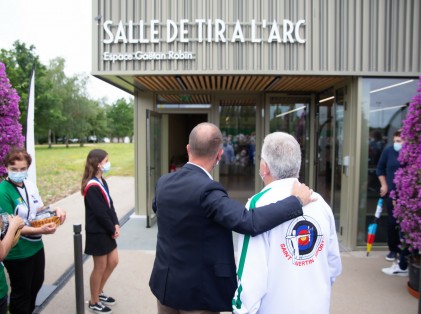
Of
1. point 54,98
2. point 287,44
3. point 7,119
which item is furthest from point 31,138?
point 54,98

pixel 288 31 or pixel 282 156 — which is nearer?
pixel 282 156

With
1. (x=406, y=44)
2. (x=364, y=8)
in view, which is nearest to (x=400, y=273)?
(x=406, y=44)

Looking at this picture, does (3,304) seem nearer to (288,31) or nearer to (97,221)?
(97,221)

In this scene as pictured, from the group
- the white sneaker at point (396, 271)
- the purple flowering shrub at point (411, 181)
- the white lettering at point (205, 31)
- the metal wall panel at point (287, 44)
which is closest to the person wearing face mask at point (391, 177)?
the white sneaker at point (396, 271)

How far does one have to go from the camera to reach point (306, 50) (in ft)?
18.1

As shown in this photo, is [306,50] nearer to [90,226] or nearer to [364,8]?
[364,8]

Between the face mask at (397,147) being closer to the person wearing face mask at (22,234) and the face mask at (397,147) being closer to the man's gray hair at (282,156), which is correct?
the man's gray hair at (282,156)

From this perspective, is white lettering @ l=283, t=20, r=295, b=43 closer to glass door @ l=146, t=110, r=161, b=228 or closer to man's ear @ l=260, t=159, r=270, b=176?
glass door @ l=146, t=110, r=161, b=228

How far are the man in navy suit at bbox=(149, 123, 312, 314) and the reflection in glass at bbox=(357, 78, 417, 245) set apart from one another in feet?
13.7

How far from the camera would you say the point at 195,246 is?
76.4 inches

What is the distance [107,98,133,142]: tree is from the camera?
9300 cm

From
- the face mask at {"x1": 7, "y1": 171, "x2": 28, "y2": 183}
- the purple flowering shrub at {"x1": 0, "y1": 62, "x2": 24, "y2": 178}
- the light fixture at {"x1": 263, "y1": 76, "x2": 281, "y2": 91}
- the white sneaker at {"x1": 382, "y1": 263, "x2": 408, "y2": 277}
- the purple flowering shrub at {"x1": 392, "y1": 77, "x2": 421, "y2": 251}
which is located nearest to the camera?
the face mask at {"x1": 7, "y1": 171, "x2": 28, "y2": 183}

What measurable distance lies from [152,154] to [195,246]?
17.7ft

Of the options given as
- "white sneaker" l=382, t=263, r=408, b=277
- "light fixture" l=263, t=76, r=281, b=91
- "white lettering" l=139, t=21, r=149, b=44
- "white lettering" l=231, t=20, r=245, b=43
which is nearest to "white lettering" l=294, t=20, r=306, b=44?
"light fixture" l=263, t=76, r=281, b=91
